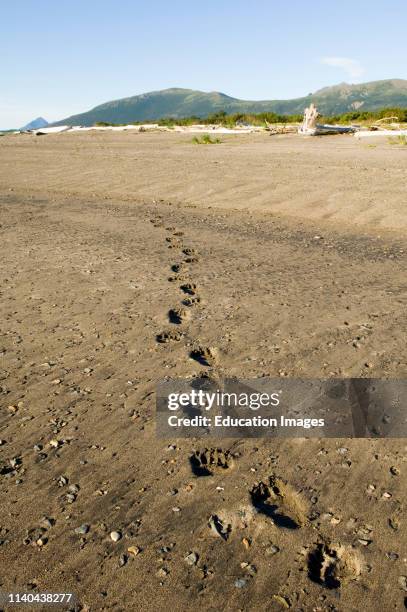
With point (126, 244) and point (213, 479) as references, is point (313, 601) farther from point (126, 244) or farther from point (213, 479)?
point (126, 244)

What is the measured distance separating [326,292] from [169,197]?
216 inches

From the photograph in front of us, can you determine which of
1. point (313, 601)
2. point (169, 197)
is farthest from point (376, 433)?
point (169, 197)

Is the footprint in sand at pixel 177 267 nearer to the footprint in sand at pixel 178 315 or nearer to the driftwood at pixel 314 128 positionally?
the footprint in sand at pixel 178 315

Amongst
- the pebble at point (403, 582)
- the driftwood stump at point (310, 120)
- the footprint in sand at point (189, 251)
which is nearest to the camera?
the pebble at point (403, 582)

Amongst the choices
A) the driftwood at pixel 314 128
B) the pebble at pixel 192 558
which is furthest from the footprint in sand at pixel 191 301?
the driftwood at pixel 314 128

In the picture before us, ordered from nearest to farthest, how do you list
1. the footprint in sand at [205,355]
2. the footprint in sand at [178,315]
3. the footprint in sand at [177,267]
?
the footprint in sand at [205,355] → the footprint in sand at [178,315] → the footprint in sand at [177,267]

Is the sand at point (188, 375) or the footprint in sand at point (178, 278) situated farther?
the footprint in sand at point (178, 278)

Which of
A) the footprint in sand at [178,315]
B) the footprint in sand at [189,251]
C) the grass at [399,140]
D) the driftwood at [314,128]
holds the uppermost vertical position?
the driftwood at [314,128]

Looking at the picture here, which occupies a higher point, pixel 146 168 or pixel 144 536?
pixel 146 168

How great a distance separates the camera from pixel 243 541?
229cm

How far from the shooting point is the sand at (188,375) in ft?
7.09

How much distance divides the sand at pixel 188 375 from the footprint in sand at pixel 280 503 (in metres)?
0.03

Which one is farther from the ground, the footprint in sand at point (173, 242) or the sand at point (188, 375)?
the footprint in sand at point (173, 242)

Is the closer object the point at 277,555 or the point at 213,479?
the point at 277,555
